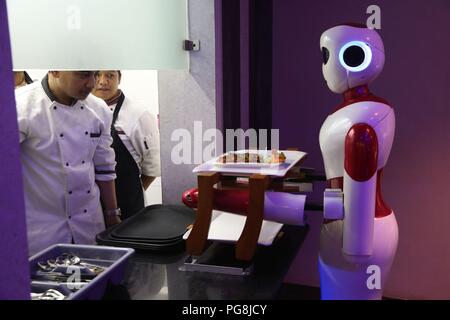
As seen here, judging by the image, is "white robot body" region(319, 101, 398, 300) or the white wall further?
the white wall

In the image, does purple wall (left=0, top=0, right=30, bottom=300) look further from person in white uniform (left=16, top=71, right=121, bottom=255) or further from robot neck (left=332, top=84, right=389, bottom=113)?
person in white uniform (left=16, top=71, right=121, bottom=255)

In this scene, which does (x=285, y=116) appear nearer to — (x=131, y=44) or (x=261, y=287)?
(x=131, y=44)

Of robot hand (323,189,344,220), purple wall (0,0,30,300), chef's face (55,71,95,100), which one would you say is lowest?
robot hand (323,189,344,220)

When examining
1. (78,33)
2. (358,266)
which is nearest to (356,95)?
(358,266)

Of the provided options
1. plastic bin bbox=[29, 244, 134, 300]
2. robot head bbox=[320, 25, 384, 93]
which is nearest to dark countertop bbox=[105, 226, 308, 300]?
plastic bin bbox=[29, 244, 134, 300]

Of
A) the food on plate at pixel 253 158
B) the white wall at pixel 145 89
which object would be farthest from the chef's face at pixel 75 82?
the white wall at pixel 145 89

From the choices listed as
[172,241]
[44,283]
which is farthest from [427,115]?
[44,283]

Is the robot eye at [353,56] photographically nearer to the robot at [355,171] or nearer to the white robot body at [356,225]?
the robot at [355,171]

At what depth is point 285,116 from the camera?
2.16 meters

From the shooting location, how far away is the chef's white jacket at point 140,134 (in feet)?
7.25

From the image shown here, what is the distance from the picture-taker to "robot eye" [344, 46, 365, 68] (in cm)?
115

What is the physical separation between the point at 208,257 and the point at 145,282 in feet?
0.68

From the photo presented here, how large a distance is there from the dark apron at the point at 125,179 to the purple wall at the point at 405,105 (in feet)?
2.58

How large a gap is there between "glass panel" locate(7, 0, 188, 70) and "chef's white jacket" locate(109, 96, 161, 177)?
0.88 metres
